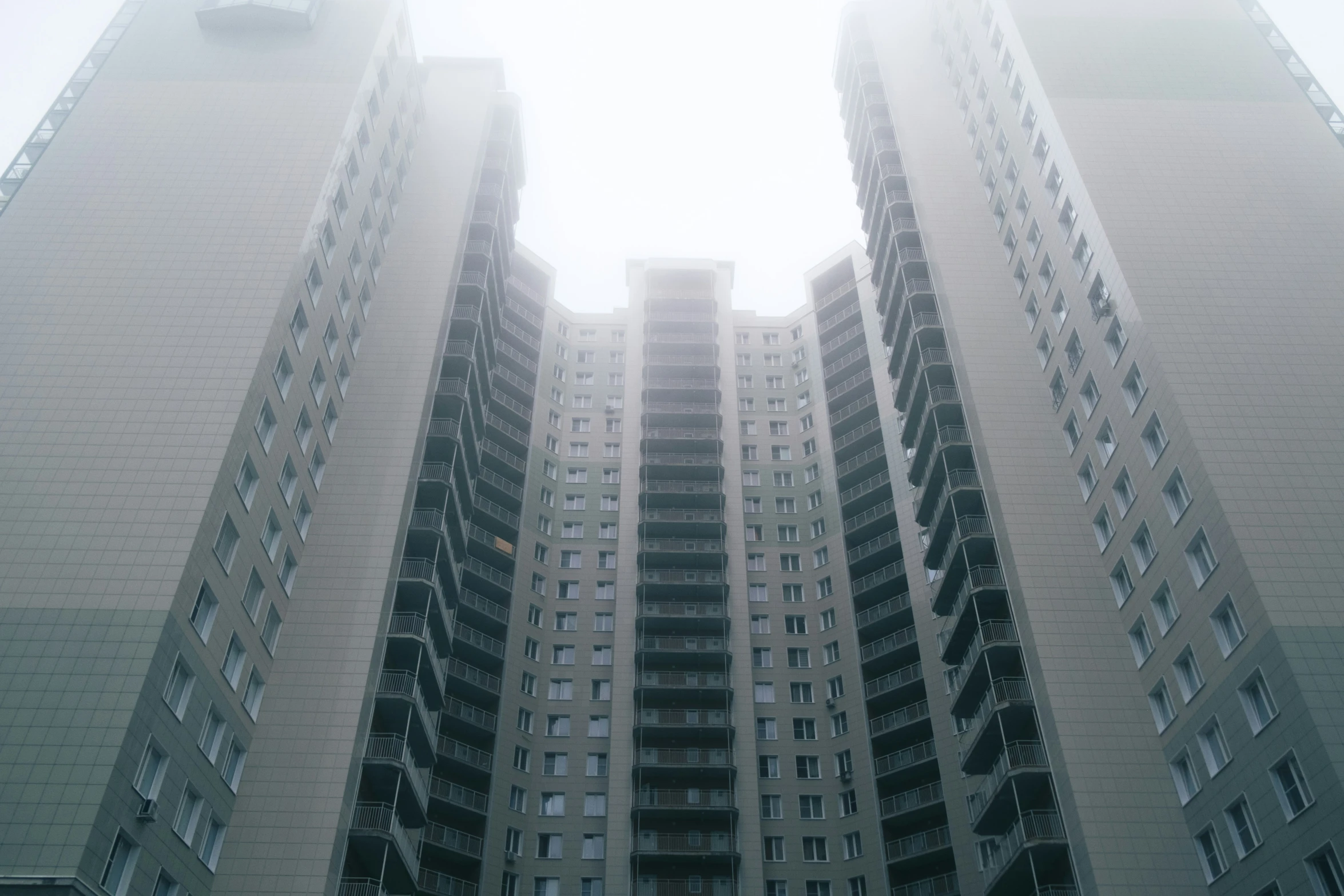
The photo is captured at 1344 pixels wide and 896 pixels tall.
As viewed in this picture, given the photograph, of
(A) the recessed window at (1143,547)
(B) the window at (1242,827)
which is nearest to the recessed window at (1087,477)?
(A) the recessed window at (1143,547)

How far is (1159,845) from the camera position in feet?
124

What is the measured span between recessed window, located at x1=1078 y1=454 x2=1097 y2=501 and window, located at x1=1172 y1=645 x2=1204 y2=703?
31.8ft

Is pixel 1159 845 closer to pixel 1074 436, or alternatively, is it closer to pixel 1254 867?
pixel 1254 867

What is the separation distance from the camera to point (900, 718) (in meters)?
66.8

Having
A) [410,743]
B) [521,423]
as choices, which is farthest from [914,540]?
[410,743]

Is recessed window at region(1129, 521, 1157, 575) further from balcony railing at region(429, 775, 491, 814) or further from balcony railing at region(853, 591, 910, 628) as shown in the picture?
balcony railing at region(429, 775, 491, 814)

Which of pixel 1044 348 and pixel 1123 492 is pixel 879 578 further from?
pixel 1123 492

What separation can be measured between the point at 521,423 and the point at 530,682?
67.9ft

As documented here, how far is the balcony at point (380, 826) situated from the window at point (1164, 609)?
3012cm

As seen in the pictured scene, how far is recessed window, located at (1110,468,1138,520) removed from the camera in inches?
1747

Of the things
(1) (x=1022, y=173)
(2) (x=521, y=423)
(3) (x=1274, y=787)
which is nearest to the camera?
(3) (x=1274, y=787)

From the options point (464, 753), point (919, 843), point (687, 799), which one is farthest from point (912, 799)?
point (464, 753)

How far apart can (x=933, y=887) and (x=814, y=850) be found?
8110mm

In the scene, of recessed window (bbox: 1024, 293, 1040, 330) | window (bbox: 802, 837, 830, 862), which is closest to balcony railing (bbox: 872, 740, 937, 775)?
window (bbox: 802, 837, 830, 862)
